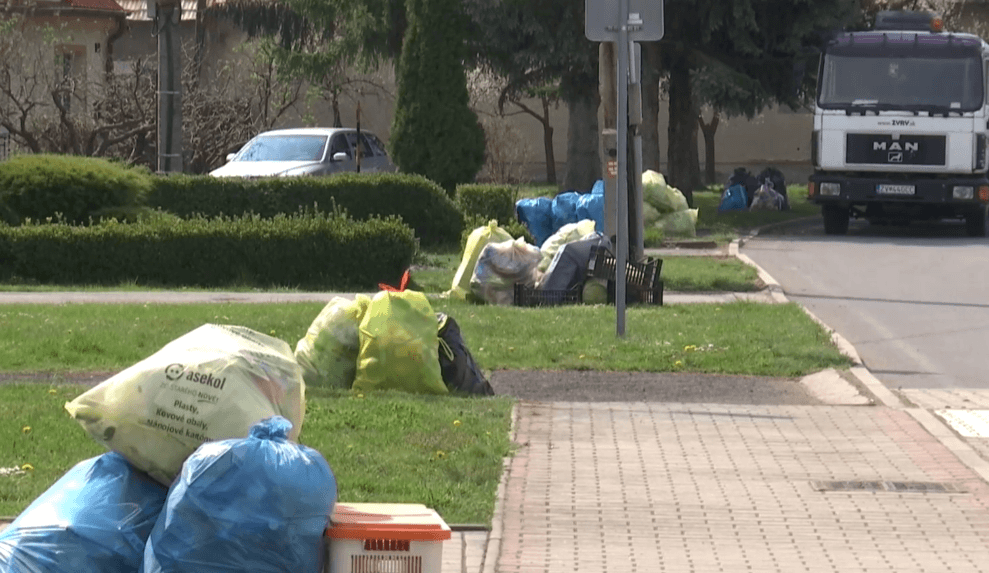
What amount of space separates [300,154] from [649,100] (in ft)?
25.3

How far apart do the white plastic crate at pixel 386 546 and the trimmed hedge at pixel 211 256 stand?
1248 centimetres

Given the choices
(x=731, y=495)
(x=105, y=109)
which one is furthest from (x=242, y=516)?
(x=105, y=109)

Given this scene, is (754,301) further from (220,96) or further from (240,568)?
(220,96)

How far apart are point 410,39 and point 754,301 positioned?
13.6 meters

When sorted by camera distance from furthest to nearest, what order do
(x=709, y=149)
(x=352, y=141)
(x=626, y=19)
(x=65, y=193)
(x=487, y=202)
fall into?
(x=709, y=149) < (x=352, y=141) < (x=487, y=202) < (x=65, y=193) < (x=626, y=19)

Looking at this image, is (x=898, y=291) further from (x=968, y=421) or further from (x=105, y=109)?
(x=105, y=109)

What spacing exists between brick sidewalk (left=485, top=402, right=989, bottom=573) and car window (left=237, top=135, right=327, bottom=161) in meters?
16.3

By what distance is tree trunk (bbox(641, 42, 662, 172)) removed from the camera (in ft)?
97.7

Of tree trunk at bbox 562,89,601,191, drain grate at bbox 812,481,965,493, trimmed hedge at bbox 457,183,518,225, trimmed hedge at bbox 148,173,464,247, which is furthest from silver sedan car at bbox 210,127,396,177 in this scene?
drain grate at bbox 812,481,965,493

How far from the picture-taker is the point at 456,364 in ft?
33.4

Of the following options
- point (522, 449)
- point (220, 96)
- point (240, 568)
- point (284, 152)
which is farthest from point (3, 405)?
point (220, 96)

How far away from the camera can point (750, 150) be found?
154 ft

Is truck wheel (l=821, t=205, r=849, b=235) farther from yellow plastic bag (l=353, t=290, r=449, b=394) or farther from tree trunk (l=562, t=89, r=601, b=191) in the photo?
yellow plastic bag (l=353, t=290, r=449, b=394)

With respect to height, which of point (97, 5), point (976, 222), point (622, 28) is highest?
point (97, 5)
